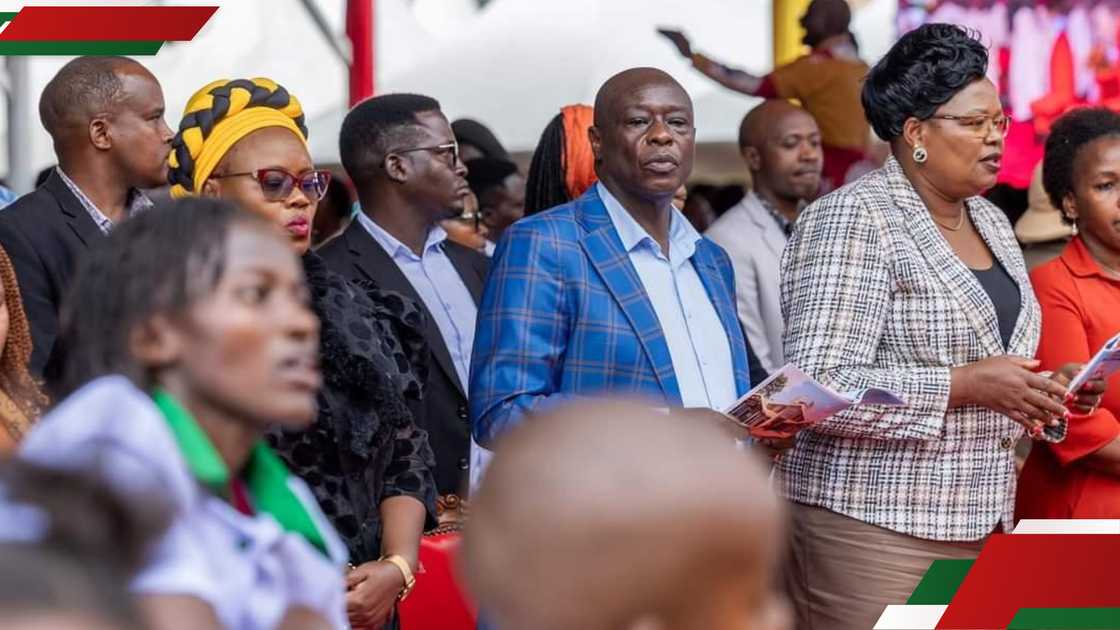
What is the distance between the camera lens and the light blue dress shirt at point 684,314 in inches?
162

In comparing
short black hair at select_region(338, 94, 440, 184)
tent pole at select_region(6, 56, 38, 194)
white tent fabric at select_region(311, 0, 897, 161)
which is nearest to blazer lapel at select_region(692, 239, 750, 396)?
short black hair at select_region(338, 94, 440, 184)

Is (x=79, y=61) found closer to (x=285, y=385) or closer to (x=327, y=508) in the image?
(x=327, y=508)

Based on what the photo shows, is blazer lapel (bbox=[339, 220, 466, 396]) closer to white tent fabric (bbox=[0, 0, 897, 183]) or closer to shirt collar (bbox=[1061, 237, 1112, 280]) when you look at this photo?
shirt collar (bbox=[1061, 237, 1112, 280])

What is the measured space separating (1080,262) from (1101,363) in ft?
2.25

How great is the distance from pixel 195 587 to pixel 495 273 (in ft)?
7.64

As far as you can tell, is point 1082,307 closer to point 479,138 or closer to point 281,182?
point 281,182

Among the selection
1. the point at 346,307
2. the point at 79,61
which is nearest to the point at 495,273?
the point at 346,307

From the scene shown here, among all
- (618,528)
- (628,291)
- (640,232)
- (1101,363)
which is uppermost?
(618,528)

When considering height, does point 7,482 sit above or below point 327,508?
above

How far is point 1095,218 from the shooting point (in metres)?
5.00

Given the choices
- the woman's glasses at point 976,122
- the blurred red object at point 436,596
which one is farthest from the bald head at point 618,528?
the woman's glasses at point 976,122

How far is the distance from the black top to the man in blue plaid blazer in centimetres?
62

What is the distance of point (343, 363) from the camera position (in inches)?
130

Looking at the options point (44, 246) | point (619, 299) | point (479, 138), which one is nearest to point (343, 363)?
point (619, 299)
